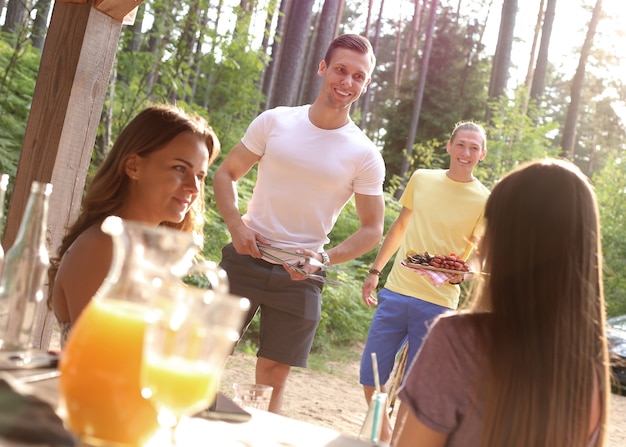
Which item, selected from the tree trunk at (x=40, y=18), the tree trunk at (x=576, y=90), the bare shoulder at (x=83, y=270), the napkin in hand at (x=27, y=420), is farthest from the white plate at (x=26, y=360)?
the tree trunk at (x=576, y=90)

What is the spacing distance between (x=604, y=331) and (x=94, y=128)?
109 inches

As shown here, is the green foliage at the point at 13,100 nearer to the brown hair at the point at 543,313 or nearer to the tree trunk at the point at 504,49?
the brown hair at the point at 543,313

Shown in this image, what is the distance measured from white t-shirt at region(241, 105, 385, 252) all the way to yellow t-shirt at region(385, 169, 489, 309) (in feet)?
3.58

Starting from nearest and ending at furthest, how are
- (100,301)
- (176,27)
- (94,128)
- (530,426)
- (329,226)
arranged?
1. (100,301)
2. (530,426)
3. (94,128)
4. (329,226)
5. (176,27)

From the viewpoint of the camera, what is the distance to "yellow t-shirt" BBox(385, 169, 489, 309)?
18.2 ft

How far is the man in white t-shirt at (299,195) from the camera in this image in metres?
4.53

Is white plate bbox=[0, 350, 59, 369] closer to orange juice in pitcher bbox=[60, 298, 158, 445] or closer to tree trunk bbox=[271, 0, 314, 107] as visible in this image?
orange juice in pitcher bbox=[60, 298, 158, 445]

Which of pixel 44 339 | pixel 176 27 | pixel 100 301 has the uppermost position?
pixel 176 27

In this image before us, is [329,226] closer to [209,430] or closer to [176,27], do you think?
[209,430]

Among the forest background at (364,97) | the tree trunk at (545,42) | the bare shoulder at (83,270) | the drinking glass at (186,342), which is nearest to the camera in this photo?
the drinking glass at (186,342)

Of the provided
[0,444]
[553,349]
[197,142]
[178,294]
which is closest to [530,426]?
[553,349]

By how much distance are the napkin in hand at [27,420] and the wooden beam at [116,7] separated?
2.73m

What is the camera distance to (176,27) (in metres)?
11.5

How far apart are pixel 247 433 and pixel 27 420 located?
0.52 m
